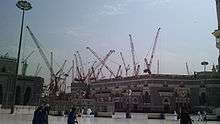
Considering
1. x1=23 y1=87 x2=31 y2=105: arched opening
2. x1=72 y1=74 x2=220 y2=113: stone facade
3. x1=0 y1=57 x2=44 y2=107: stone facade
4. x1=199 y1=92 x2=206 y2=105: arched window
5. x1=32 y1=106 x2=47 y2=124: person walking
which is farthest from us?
x1=199 y1=92 x2=206 y2=105: arched window

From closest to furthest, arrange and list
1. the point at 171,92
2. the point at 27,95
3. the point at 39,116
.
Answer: the point at 39,116 → the point at 27,95 → the point at 171,92

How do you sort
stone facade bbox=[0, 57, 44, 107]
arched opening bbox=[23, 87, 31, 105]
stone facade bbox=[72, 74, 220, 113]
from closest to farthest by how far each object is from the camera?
stone facade bbox=[0, 57, 44, 107] < arched opening bbox=[23, 87, 31, 105] < stone facade bbox=[72, 74, 220, 113]

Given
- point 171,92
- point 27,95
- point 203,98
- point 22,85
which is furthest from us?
point 171,92

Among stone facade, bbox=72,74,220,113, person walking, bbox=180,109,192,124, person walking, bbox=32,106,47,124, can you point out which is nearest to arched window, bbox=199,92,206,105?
stone facade, bbox=72,74,220,113

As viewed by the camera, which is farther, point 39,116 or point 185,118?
point 185,118

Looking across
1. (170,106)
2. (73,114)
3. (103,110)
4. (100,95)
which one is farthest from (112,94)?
(73,114)

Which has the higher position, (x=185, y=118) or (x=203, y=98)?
(x=203, y=98)

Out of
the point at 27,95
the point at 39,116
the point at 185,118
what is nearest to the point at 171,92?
the point at 27,95

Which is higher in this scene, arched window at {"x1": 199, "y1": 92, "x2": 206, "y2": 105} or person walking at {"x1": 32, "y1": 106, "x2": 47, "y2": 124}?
arched window at {"x1": 199, "y1": 92, "x2": 206, "y2": 105}

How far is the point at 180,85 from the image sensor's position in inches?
3118

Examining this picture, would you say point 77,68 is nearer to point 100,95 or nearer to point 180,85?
point 100,95

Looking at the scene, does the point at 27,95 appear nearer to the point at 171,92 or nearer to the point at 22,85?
the point at 22,85

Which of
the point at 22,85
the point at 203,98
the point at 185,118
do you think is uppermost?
the point at 22,85

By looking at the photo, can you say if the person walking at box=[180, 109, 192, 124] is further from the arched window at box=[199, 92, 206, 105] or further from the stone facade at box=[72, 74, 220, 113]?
the arched window at box=[199, 92, 206, 105]
